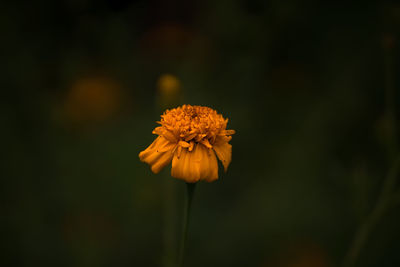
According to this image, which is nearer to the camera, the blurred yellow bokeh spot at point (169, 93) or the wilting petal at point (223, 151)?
the wilting petal at point (223, 151)

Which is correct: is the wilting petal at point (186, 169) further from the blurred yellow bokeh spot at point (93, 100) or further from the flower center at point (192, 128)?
the blurred yellow bokeh spot at point (93, 100)

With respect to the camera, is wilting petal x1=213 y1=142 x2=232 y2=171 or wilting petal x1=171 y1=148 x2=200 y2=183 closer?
wilting petal x1=171 y1=148 x2=200 y2=183

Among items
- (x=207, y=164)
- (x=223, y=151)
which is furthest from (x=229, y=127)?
(x=207, y=164)

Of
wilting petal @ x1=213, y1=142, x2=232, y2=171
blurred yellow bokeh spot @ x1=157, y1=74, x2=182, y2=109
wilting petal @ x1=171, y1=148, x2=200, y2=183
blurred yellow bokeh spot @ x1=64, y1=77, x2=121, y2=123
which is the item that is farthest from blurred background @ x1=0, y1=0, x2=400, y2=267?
wilting petal @ x1=171, y1=148, x2=200, y2=183

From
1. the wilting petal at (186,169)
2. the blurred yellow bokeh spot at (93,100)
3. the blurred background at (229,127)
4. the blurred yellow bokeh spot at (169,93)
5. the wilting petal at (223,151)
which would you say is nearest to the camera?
the wilting petal at (186,169)

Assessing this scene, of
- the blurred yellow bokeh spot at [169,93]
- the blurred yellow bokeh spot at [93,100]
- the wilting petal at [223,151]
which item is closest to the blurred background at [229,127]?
the blurred yellow bokeh spot at [93,100]

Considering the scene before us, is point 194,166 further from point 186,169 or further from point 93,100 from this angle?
point 93,100

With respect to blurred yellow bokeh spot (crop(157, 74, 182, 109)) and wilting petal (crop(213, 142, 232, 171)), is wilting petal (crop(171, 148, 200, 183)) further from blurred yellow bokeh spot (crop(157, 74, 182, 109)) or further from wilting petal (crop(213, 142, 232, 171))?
blurred yellow bokeh spot (crop(157, 74, 182, 109))
